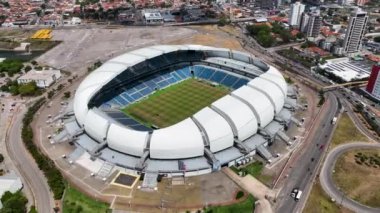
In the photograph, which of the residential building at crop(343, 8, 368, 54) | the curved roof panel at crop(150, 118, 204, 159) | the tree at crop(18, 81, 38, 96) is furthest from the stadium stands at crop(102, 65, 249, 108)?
the residential building at crop(343, 8, 368, 54)

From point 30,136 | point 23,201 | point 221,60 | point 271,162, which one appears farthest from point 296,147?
point 30,136

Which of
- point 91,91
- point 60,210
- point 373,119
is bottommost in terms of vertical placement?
point 373,119

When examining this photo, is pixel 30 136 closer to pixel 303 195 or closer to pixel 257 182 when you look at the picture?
pixel 257 182

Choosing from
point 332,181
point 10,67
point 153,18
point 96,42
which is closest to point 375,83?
point 332,181

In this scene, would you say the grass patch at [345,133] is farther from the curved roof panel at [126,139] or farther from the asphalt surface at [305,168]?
the curved roof panel at [126,139]

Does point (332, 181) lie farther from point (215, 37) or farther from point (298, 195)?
point (215, 37)

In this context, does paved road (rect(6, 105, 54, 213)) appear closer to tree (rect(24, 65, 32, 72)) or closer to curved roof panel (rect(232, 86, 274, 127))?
tree (rect(24, 65, 32, 72))
